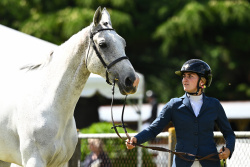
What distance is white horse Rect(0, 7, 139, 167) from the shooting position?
14.1 ft

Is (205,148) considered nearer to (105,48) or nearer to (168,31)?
(105,48)

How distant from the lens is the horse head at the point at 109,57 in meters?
4.18

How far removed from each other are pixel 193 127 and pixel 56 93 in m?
1.26

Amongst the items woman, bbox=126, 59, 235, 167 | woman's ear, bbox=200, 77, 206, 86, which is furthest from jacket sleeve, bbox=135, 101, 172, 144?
woman's ear, bbox=200, 77, 206, 86

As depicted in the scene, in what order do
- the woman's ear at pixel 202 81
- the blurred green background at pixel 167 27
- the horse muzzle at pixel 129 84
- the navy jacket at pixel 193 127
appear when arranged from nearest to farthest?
the horse muzzle at pixel 129 84 → the navy jacket at pixel 193 127 → the woman's ear at pixel 202 81 → the blurred green background at pixel 167 27

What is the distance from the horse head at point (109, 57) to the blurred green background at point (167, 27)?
11154mm

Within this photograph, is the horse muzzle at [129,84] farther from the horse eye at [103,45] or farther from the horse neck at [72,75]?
the horse neck at [72,75]

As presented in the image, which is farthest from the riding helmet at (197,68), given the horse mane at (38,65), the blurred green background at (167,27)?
the blurred green background at (167,27)

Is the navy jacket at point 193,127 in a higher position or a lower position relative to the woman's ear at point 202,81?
lower

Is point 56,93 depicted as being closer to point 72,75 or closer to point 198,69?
point 72,75

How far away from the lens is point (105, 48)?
4.32 m

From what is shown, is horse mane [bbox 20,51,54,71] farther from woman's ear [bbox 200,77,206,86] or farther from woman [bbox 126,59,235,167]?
woman's ear [bbox 200,77,206,86]

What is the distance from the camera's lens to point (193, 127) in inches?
169

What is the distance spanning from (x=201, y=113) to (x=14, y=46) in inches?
177
